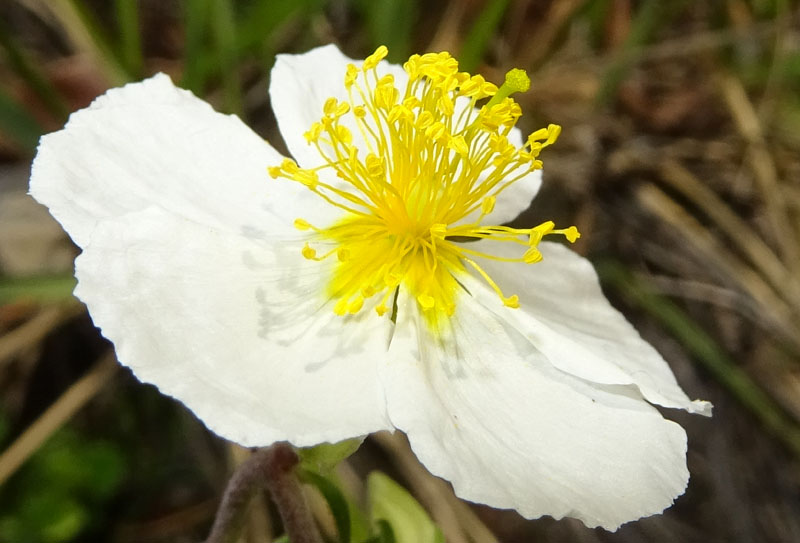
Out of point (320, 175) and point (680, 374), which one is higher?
point (320, 175)

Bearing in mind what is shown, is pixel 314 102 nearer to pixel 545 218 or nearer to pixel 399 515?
pixel 399 515

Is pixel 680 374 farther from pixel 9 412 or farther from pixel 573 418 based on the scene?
pixel 9 412

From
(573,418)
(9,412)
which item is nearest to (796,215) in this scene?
(573,418)

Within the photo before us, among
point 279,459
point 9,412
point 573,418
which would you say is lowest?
point 9,412

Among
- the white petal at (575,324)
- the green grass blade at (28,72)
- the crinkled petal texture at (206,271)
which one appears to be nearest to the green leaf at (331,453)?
the crinkled petal texture at (206,271)

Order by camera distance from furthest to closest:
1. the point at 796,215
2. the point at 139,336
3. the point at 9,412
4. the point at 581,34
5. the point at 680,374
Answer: the point at 581,34 < the point at 796,215 < the point at 680,374 < the point at 9,412 < the point at 139,336

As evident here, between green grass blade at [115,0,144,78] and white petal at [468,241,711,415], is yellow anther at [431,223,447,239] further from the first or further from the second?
green grass blade at [115,0,144,78]

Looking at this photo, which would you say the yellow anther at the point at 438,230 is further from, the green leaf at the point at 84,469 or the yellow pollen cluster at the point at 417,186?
the green leaf at the point at 84,469

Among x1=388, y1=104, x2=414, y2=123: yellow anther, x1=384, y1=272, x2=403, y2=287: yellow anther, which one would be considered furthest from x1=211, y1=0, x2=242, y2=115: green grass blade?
x1=384, y1=272, x2=403, y2=287: yellow anther
